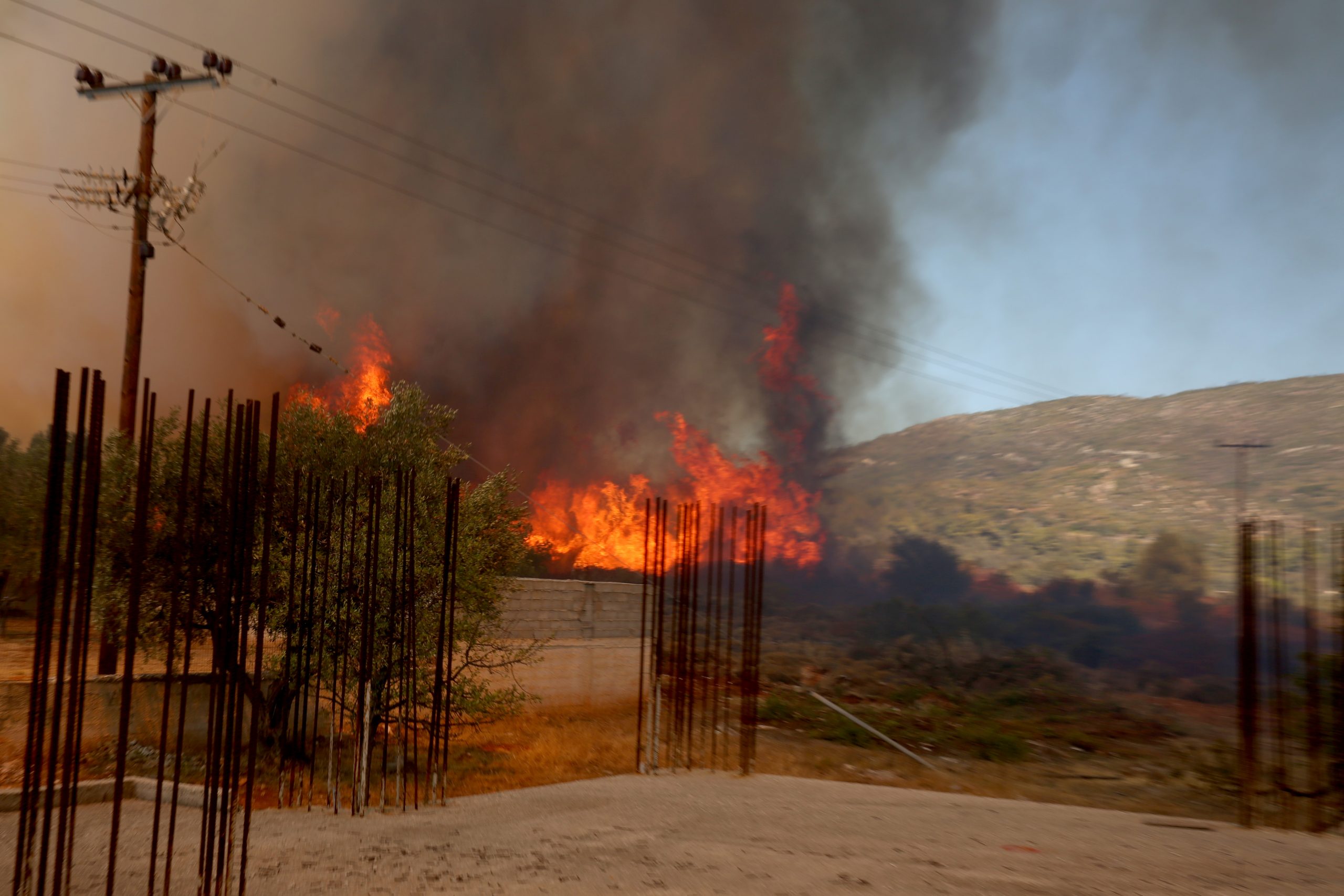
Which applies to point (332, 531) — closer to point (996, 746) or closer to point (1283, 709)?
point (1283, 709)

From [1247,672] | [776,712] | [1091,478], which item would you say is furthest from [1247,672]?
[1091,478]

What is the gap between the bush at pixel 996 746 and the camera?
59.9ft

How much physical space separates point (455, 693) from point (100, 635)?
499cm

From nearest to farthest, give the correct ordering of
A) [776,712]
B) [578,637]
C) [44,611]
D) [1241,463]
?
[44,611], [776,712], [578,637], [1241,463]

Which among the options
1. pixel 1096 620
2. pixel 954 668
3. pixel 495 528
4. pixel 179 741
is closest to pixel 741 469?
pixel 1096 620

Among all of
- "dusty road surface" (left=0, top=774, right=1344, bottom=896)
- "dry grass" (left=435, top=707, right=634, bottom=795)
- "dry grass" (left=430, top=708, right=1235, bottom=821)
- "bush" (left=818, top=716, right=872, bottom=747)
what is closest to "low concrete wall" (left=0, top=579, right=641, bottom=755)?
"dry grass" (left=435, top=707, right=634, bottom=795)

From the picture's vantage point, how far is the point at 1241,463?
51719 millimetres

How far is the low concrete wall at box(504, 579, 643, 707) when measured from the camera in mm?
21109

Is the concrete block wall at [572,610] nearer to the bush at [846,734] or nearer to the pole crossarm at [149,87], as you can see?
the bush at [846,734]

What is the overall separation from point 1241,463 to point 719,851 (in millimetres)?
54428

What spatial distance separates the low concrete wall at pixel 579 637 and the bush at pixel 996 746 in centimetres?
854

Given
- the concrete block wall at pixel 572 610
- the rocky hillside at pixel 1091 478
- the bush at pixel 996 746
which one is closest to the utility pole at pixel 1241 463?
the rocky hillside at pixel 1091 478

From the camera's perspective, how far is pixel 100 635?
12836 mm

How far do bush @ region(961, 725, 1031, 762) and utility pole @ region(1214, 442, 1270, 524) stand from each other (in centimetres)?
3517
